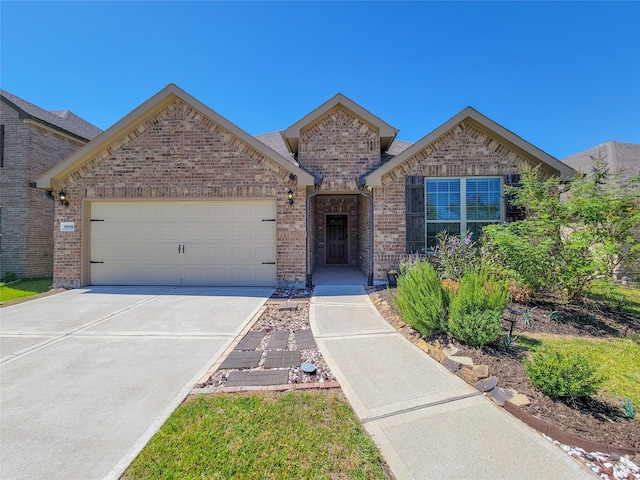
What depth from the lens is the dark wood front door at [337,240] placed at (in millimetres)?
12828

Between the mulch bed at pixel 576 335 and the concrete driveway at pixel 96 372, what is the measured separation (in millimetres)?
3294

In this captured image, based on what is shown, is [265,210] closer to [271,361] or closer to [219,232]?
[219,232]

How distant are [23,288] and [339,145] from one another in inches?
421

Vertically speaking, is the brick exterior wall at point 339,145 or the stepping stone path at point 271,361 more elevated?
the brick exterior wall at point 339,145

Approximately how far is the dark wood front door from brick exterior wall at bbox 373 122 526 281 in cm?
464

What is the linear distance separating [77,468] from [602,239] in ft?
24.9

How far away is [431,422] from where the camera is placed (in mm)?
2559

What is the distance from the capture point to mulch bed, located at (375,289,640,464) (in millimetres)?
2387

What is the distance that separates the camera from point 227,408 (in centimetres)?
275

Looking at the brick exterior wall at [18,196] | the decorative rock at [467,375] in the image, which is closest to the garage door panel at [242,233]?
the decorative rock at [467,375]

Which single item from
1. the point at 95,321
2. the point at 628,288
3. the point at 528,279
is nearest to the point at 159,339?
the point at 95,321

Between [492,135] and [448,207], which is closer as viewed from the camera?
[492,135]

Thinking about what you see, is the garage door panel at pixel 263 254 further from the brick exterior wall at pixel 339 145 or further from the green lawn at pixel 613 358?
the green lawn at pixel 613 358

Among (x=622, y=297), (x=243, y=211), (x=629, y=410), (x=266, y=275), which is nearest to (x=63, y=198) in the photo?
(x=243, y=211)
